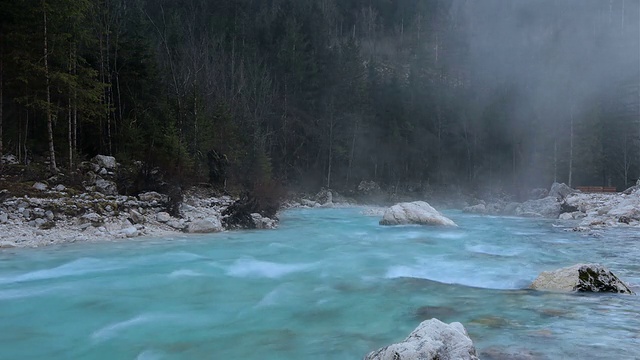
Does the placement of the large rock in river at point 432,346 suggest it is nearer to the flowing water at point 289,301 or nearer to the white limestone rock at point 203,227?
the flowing water at point 289,301

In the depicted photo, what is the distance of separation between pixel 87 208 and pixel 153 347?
432 inches

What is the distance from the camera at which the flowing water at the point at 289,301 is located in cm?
549

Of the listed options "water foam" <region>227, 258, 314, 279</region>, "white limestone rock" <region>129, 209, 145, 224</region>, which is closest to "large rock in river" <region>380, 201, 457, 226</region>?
"water foam" <region>227, 258, 314, 279</region>

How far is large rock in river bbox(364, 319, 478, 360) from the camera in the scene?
140 inches

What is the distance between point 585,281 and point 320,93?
5231 centimetres

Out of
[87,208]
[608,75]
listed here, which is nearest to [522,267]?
[87,208]

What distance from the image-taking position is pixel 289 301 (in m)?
7.90

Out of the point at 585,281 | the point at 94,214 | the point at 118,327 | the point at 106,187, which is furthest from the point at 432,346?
the point at 106,187

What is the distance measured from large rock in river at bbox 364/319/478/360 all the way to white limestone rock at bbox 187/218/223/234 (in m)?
13.4

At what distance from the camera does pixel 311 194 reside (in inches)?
1869

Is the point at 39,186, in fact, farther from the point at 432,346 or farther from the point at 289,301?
the point at 432,346

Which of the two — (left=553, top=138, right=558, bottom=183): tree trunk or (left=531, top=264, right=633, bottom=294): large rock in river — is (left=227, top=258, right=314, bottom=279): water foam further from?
(left=553, top=138, right=558, bottom=183): tree trunk

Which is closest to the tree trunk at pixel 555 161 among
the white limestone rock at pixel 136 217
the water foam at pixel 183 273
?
the white limestone rock at pixel 136 217

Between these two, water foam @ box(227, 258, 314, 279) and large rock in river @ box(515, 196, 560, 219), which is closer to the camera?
water foam @ box(227, 258, 314, 279)
